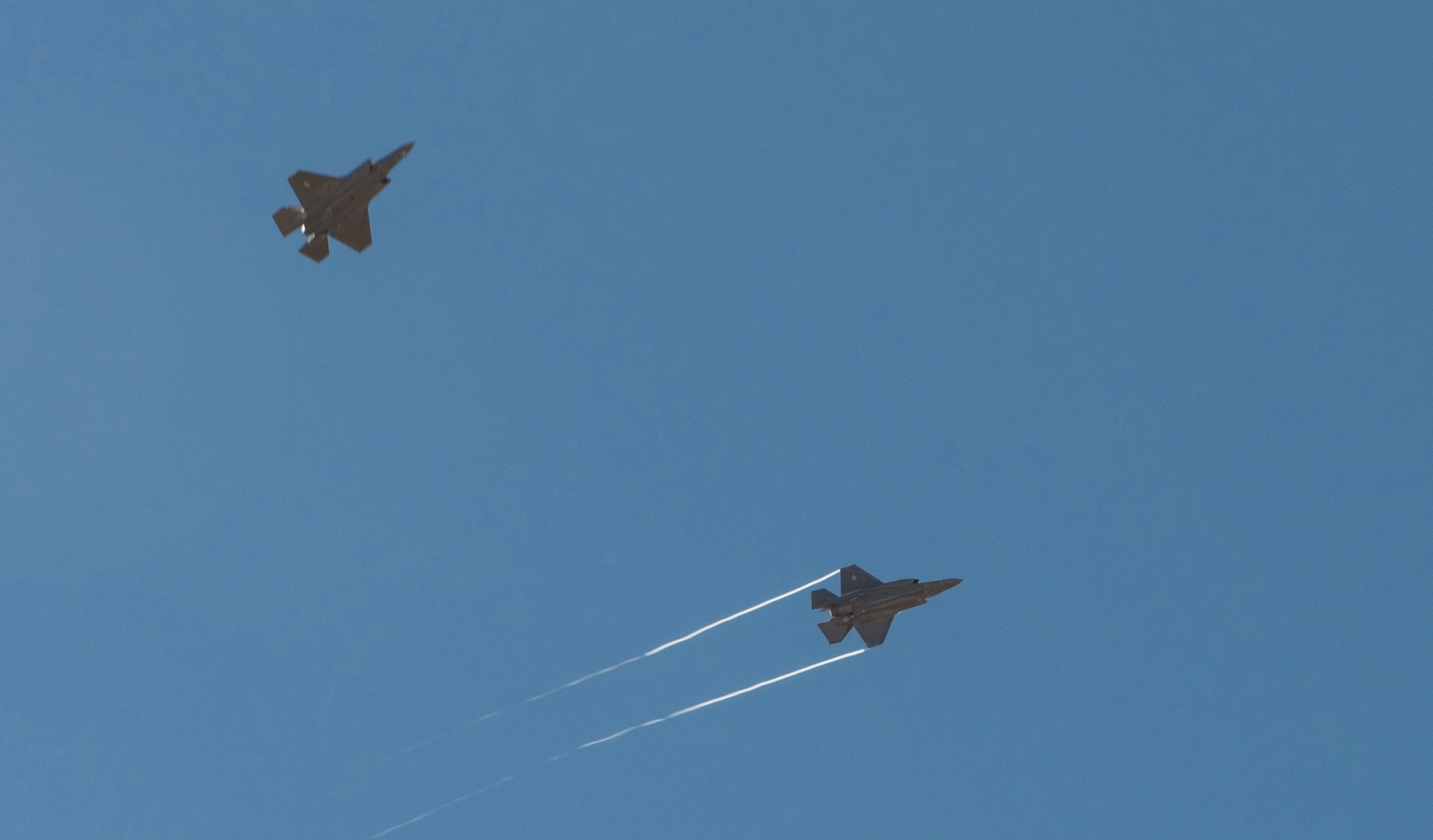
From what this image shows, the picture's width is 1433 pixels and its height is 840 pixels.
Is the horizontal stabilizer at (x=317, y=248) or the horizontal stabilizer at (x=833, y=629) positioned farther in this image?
the horizontal stabilizer at (x=833, y=629)

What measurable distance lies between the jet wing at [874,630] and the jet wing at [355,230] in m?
39.6

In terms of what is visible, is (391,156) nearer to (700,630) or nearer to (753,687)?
(700,630)

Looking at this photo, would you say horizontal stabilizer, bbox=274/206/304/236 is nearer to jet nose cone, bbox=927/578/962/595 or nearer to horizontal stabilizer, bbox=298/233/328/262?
horizontal stabilizer, bbox=298/233/328/262

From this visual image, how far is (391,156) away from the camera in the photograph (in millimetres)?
73500

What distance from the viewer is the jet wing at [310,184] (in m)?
74.0

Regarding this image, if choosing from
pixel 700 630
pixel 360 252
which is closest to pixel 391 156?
pixel 360 252

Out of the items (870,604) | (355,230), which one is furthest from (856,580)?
(355,230)

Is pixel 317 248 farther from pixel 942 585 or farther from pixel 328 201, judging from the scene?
pixel 942 585

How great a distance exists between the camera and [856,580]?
85.9 metres

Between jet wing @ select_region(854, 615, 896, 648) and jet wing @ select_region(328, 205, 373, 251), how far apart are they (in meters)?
39.6

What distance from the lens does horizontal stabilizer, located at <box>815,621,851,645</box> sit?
84938mm

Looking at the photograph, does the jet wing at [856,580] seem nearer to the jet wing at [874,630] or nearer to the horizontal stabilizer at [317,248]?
the jet wing at [874,630]

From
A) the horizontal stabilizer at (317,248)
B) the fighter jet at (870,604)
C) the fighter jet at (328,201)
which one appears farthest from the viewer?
the fighter jet at (870,604)

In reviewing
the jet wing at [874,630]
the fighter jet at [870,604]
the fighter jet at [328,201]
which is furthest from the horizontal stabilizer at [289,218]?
the jet wing at [874,630]
